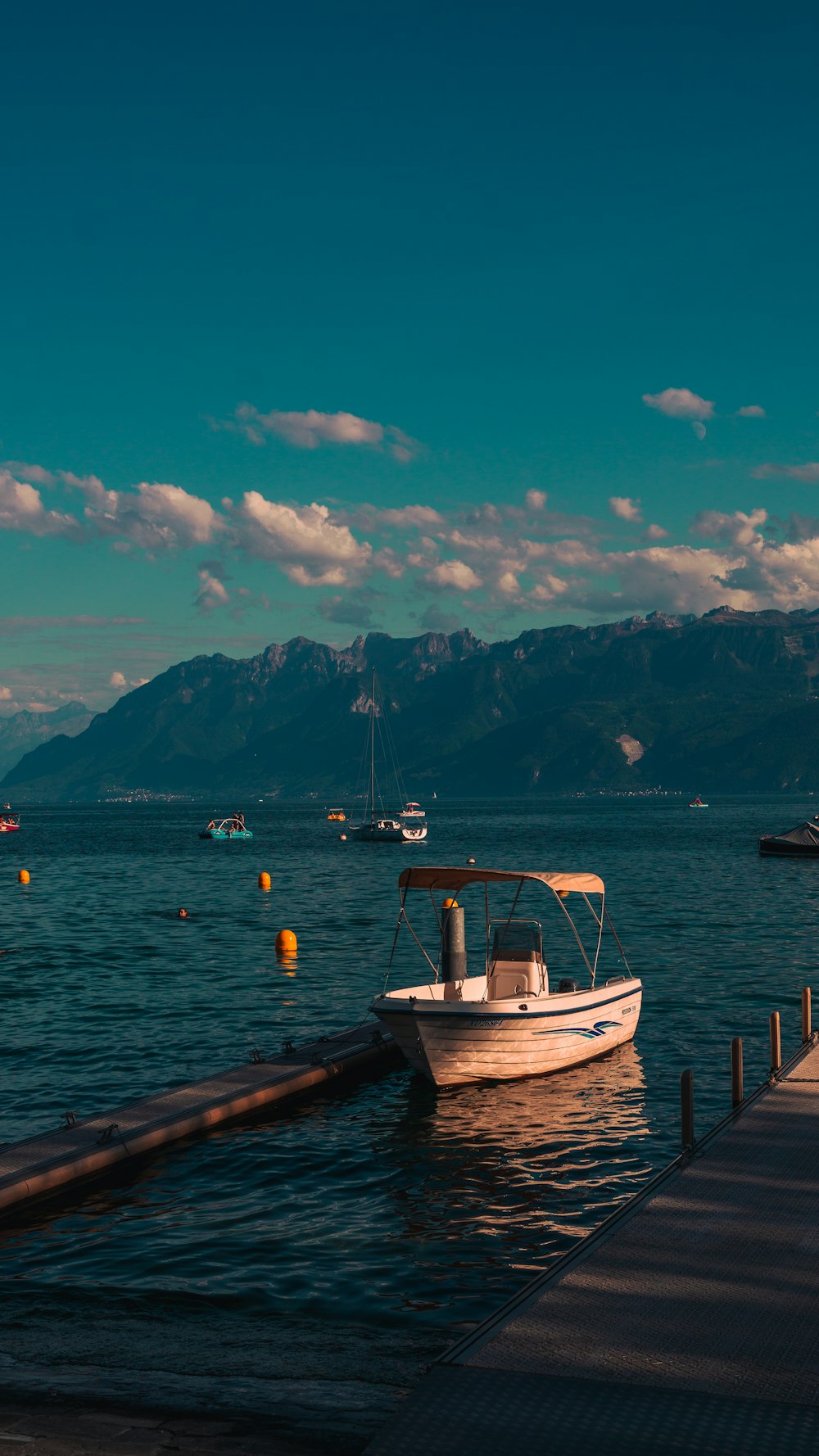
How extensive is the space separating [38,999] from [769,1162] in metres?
25.5

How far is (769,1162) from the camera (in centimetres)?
1655

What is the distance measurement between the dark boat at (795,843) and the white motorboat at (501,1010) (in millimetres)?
82001

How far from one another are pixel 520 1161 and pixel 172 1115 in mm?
6177

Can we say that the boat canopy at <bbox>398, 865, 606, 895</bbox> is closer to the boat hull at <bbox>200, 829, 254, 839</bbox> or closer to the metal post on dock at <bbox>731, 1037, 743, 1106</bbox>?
the metal post on dock at <bbox>731, 1037, 743, 1106</bbox>

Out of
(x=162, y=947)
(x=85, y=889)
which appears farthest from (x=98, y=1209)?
(x=85, y=889)

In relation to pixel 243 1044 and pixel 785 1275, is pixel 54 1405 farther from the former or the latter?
pixel 243 1044

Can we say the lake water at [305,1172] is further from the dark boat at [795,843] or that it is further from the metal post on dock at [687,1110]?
the dark boat at [795,843]

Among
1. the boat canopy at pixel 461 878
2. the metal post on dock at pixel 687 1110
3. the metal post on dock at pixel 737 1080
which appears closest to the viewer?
the metal post on dock at pixel 687 1110

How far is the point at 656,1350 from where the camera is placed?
34.2ft

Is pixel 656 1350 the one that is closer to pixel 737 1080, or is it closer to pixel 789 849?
pixel 737 1080

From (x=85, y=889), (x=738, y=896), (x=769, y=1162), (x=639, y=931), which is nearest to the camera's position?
(x=769, y=1162)

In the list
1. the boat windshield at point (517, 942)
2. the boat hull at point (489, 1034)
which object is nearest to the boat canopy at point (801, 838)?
the boat windshield at point (517, 942)

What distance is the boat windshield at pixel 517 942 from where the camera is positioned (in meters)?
26.5

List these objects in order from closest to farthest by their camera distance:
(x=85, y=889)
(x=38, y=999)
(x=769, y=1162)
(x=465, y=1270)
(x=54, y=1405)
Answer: (x=54, y=1405) → (x=465, y=1270) → (x=769, y=1162) → (x=38, y=999) → (x=85, y=889)
